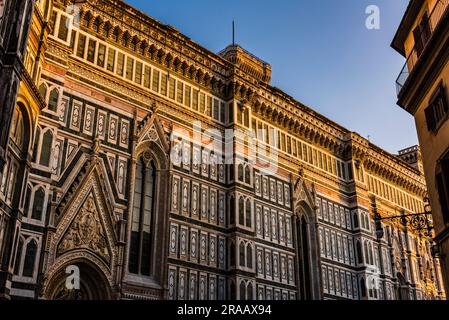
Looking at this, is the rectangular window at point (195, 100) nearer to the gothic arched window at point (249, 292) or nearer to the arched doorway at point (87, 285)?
the gothic arched window at point (249, 292)

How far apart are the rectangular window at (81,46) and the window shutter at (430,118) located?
14024 millimetres

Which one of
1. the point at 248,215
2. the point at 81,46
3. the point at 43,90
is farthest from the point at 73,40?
the point at 248,215

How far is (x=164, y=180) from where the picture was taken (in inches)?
891

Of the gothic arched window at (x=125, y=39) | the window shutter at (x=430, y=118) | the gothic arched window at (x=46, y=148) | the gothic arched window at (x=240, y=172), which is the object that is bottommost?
the window shutter at (x=430, y=118)

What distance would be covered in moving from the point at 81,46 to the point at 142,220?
792 cm

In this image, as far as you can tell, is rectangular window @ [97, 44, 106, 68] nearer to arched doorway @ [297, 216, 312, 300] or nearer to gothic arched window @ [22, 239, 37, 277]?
gothic arched window @ [22, 239, 37, 277]

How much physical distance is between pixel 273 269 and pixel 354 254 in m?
8.35

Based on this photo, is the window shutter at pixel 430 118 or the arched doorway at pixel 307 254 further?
the arched doorway at pixel 307 254

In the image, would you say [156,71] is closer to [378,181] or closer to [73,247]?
[73,247]

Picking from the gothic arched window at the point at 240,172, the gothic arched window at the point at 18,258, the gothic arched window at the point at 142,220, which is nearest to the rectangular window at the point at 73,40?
the gothic arched window at the point at 142,220

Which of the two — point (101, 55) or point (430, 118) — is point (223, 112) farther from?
point (430, 118)

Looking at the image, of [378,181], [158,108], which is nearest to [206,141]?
[158,108]

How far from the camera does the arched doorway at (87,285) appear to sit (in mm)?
18328
